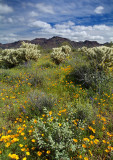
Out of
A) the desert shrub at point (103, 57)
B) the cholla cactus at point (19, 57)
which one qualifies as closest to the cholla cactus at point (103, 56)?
the desert shrub at point (103, 57)

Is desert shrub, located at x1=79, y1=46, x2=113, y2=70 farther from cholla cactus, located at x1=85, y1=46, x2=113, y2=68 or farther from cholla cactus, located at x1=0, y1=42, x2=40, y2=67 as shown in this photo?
cholla cactus, located at x1=0, y1=42, x2=40, y2=67

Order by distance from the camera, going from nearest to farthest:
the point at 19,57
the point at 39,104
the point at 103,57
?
the point at 39,104
the point at 103,57
the point at 19,57

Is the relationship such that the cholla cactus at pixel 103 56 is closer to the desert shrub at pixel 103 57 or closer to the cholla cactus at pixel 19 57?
the desert shrub at pixel 103 57

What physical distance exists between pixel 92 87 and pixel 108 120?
1829mm

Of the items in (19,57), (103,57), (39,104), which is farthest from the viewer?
(19,57)

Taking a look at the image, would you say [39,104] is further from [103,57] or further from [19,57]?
[19,57]

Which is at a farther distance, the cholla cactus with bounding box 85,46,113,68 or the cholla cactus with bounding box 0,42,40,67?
the cholla cactus with bounding box 0,42,40,67

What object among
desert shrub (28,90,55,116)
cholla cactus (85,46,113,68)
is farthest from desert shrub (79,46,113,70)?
desert shrub (28,90,55,116)

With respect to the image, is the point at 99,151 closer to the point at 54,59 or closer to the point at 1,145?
the point at 1,145

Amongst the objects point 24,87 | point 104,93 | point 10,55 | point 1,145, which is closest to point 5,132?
point 1,145

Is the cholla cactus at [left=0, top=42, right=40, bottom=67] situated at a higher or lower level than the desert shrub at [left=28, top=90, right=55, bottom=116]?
higher

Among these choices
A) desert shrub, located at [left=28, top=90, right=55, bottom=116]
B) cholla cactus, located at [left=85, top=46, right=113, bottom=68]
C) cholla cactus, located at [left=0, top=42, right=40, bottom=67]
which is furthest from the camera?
cholla cactus, located at [left=0, top=42, right=40, bottom=67]

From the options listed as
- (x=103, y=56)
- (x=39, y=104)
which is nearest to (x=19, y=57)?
(x=103, y=56)

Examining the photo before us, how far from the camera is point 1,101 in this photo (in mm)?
3961
